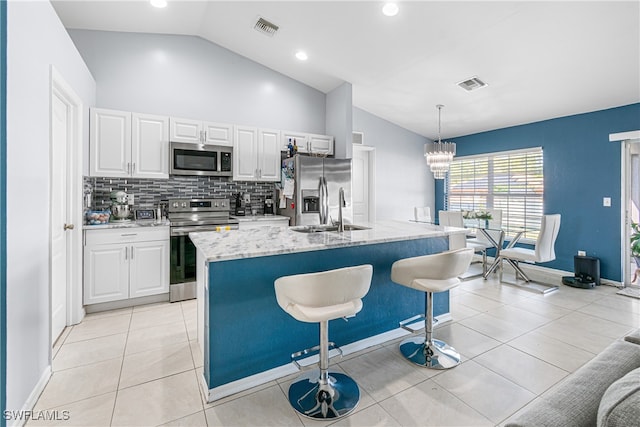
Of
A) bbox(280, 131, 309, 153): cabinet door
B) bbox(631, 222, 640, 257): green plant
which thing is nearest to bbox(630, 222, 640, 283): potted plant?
bbox(631, 222, 640, 257): green plant

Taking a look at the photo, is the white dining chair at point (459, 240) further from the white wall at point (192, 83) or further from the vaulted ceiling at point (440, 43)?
the white wall at point (192, 83)

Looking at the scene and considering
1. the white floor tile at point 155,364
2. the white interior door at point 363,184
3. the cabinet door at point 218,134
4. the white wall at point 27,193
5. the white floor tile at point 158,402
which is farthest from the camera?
the white interior door at point 363,184

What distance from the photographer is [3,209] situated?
1.57 m

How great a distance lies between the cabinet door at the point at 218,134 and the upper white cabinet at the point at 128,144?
1.56 ft

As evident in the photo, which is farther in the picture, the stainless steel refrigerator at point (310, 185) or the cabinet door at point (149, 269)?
the stainless steel refrigerator at point (310, 185)

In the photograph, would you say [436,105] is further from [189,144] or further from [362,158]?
[189,144]

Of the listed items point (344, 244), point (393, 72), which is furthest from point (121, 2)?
point (344, 244)

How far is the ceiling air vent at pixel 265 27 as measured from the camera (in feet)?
12.0

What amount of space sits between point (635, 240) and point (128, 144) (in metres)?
6.55

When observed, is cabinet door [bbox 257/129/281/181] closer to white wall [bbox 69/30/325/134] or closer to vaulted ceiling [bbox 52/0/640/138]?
white wall [bbox 69/30/325/134]

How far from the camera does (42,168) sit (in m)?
2.06

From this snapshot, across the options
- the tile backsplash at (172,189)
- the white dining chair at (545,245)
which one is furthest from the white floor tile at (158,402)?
the white dining chair at (545,245)

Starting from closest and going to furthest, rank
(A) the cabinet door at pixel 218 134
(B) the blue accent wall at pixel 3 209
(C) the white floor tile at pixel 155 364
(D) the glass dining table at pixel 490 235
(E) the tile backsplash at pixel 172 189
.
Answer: (B) the blue accent wall at pixel 3 209, (C) the white floor tile at pixel 155 364, (E) the tile backsplash at pixel 172 189, (A) the cabinet door at pixel 218 134, (D) the glass dining table at pixel 490 235

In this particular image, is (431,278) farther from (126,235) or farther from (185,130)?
(185,130)
